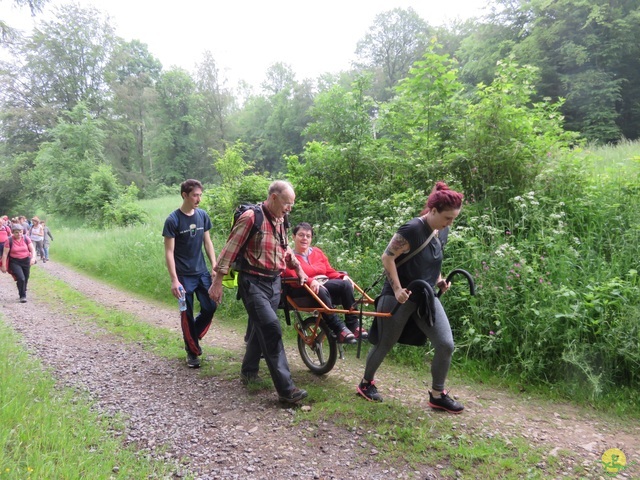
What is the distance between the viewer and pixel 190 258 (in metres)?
4.75

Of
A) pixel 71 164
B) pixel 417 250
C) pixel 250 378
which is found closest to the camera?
pixel 417 250

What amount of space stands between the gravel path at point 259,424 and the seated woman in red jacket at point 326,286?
2.21 ft

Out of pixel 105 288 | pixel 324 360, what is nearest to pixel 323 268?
pixel 324 360

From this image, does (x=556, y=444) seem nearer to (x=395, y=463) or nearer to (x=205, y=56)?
(x=395, y=463)

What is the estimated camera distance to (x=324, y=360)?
4.65 metres

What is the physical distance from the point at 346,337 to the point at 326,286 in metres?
0.69

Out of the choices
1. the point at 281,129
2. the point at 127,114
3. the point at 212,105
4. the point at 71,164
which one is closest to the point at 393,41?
the point at 281,129

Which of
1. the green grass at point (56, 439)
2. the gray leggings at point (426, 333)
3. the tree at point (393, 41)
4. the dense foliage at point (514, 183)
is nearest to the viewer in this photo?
the green grass at point (56, 439)

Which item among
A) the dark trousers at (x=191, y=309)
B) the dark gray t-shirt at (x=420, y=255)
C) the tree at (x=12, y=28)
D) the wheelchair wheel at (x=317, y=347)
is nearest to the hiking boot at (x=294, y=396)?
the wheelchair wheel at (x=317, y=347)

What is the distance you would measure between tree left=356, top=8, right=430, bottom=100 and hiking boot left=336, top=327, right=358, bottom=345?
36885mm

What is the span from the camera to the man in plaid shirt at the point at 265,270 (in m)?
3.69

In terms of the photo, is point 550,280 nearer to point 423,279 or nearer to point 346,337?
point 423,279

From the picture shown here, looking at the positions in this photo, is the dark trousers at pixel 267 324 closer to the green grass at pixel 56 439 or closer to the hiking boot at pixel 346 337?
the hiking boot at pixel 346 337

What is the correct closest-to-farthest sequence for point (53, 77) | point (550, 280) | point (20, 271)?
point (550, 280) → point (20, 271) → point (53, 77)
